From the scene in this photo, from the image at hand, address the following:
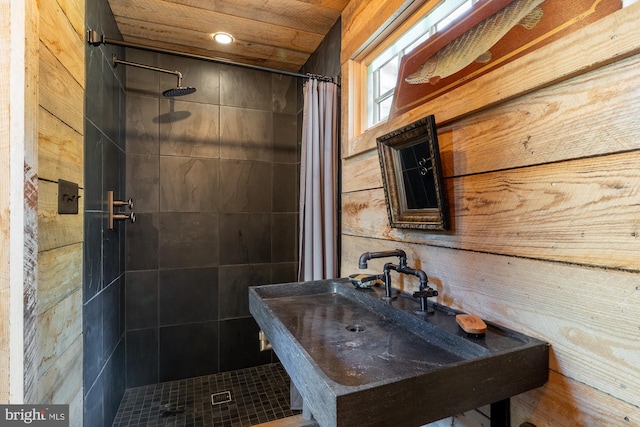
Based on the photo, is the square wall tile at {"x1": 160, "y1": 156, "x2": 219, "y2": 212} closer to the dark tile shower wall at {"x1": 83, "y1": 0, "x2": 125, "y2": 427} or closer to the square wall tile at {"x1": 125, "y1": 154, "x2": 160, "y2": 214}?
the square wall tile at {"x1": 125, "y1": 154, "x2": 160, "y2": 214}

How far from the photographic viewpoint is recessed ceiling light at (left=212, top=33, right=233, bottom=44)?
6.86ft

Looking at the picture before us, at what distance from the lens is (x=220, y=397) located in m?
2.04

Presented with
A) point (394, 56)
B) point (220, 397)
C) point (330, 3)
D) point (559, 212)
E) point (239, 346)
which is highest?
point (330, 3)

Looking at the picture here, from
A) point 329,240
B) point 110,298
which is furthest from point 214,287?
point 329,240

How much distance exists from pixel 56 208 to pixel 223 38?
1619mm

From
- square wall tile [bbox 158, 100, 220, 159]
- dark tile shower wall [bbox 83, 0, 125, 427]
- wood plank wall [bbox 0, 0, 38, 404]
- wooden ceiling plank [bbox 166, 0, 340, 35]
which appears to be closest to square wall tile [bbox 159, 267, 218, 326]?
dark tile shower wall [bbox 83, 0, 125, 427]

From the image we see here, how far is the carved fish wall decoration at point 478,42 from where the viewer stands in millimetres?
826

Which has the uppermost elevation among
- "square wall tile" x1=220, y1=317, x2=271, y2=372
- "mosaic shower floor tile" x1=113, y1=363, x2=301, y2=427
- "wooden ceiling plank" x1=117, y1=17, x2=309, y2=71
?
"wooden ceiling plank" x1=117, y1=17, x2=309, y2=71

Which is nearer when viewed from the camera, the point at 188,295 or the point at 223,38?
the point at 223,38

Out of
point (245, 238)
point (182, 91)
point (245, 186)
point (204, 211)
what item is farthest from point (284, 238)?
point (182, 91)

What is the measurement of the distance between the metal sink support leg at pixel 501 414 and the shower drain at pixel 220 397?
1.76 m

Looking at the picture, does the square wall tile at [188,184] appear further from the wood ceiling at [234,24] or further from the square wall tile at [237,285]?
the wood ceiling at [234,24]

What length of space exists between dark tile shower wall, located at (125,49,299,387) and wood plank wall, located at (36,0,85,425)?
90 centimetres

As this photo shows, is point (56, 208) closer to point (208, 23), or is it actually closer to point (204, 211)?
point (204, 211)
